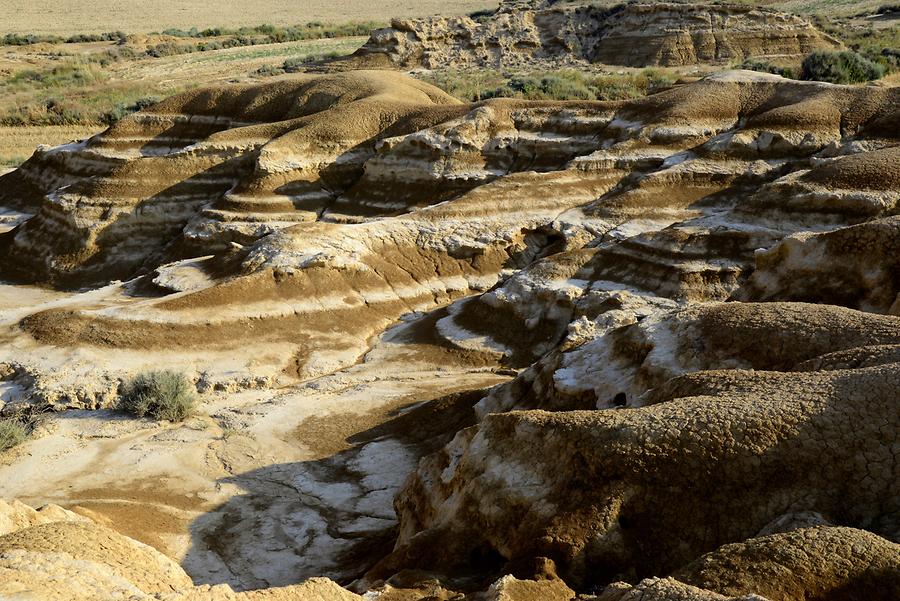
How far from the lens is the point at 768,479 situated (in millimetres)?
7574

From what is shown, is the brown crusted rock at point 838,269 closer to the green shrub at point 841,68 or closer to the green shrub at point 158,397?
the green shrub at point 158,397

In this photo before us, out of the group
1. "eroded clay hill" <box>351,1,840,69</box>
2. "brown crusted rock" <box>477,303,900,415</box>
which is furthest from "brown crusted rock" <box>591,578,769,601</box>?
"eroded clay hill" <box>351,1,840,69</box>

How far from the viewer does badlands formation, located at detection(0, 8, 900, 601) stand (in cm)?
757

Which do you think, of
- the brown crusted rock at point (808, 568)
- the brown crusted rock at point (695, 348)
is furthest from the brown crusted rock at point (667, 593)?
the brown crusted rock at point (695, 348)

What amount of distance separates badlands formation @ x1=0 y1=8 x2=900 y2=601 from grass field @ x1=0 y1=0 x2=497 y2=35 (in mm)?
56078

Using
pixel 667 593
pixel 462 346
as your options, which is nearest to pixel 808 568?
pixel 667 593

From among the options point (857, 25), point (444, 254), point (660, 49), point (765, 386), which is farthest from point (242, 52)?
point (765, 386)

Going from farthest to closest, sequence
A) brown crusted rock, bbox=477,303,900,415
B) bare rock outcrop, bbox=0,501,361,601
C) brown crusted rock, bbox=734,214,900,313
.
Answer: brown crusted rock, bbox=734,214,900,313 < brown crusted rock, bbox=477,303,900,415 < bare rock outcrop, bbox=0,501,361,601

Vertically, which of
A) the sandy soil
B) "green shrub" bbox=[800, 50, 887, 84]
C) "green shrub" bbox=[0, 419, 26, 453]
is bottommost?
the sandy soil

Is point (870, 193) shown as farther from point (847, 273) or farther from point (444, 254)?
point (444, 254)

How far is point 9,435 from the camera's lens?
15.0 m

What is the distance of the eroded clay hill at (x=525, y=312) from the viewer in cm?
756

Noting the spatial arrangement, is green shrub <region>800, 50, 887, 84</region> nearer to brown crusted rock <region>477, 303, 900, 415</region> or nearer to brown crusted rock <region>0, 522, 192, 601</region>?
brown crusted rock <region>477, 303, 900, 415</region>

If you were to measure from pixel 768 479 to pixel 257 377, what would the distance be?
12663 mm
